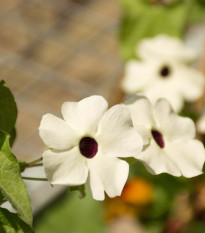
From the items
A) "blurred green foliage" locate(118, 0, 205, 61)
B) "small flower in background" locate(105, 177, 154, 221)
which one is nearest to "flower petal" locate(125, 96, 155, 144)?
"blurred green foliage" locate(118, 0, 205, 61)

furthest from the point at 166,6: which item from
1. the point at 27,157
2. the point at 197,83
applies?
the point at 27,157

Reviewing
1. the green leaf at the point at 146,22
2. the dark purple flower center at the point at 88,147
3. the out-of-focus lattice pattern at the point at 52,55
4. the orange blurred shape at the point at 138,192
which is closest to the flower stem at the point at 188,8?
the green leaf at the point at 146,22

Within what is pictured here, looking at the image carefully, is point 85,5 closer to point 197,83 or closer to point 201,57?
point 201,57

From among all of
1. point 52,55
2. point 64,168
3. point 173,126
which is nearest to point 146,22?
point 173,126

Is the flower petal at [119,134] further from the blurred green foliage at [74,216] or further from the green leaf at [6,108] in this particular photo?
the blurred green foliage at [74,216]

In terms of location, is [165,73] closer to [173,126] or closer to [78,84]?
[173,126]

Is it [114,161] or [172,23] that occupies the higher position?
[172,23]

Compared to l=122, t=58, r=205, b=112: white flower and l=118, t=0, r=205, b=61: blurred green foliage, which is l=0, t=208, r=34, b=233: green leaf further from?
l=118, t=0, r=205, b=61: blurred green foliage

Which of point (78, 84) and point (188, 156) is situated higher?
point (78, 84)
